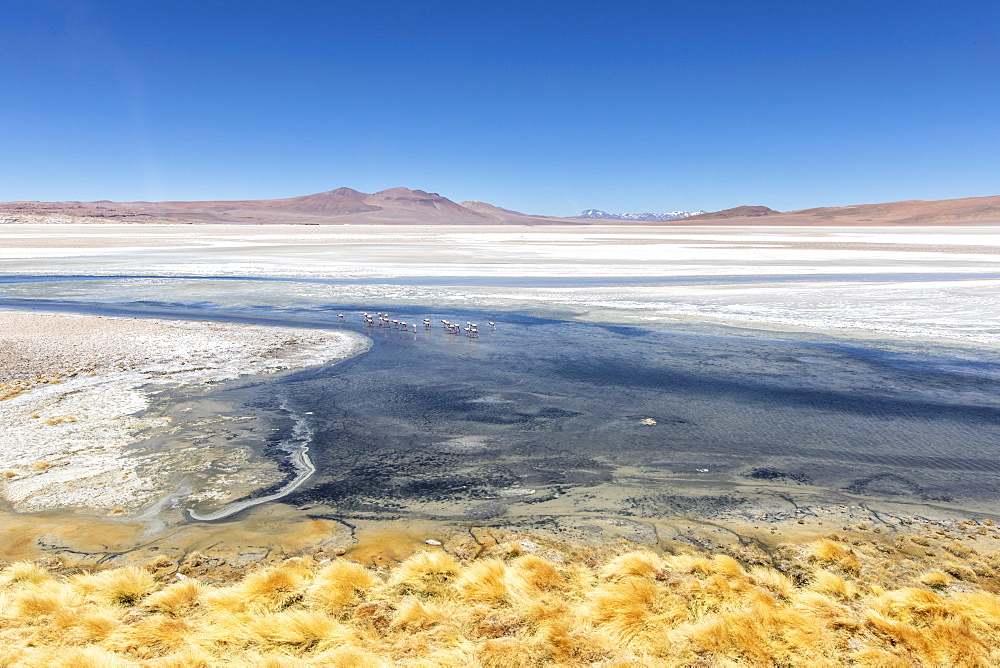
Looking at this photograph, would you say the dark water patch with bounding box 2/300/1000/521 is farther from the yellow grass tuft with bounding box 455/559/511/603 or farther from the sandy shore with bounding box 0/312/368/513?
the sandy shore with bounding box 0/312/368/513

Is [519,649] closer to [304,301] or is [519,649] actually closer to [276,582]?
[276,582]

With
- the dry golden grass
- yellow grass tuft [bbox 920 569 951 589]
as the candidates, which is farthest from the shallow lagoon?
yellow grass tuft [bbox 920 569 951 589]

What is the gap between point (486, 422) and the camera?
26.6ft

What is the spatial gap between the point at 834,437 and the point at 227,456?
23.9 ft

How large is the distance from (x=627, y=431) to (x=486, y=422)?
184cm

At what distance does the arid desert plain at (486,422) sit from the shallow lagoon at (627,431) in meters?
0.04

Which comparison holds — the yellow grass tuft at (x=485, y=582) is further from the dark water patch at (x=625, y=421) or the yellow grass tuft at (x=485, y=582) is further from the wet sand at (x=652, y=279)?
the wet sand at (x=652, y=279)

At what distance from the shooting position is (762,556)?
4.95 metres

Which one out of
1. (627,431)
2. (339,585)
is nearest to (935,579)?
(627,431)

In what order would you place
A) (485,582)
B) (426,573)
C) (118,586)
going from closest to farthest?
(118,586) → (485,582) → (426,573)

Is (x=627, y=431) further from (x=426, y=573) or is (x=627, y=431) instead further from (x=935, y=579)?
(x=426, y=573)

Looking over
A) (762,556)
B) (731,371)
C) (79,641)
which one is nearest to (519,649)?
(762,556)

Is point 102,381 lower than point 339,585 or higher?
higher

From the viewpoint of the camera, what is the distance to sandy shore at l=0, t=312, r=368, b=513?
611 cm
